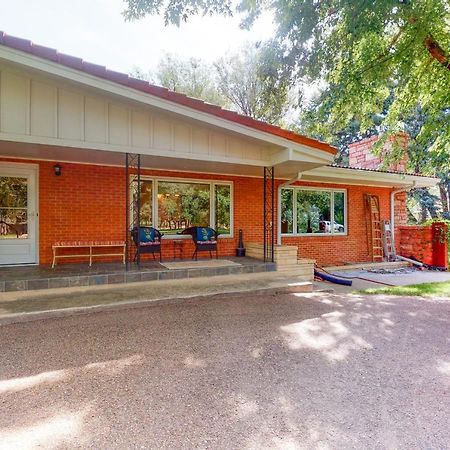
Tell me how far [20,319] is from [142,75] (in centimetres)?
1678

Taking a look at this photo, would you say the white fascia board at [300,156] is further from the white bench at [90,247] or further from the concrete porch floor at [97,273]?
the white bench at [90,247]

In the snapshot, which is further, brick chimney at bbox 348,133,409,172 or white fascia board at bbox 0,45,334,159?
brick chimney at bbox 348,133,409,172

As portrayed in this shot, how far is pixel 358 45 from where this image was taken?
6.75 meters

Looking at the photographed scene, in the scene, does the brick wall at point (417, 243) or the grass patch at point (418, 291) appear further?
the brick wall at point (417, 243)

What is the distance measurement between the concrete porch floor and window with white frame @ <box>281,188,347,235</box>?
266 cm

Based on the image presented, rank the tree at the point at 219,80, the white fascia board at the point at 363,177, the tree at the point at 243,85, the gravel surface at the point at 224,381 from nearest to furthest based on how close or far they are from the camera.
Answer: the gravel surface at the point at 224,381 < the white fascia board at the point at 363,177 < the tree at the point at 243,85 < the tree at the point at 219,80

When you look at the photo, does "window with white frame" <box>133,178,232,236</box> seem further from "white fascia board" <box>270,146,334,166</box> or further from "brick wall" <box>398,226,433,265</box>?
"brick wall" <box>398,226,433,265</box>

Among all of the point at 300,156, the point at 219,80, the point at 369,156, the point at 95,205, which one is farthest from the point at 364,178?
the point at 219,80

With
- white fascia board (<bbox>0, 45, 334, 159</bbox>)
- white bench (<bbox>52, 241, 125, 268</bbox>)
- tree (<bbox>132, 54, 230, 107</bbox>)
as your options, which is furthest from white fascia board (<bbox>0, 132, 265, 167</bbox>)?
tree (<bbox>132, 54, 230, 107</bbox>)

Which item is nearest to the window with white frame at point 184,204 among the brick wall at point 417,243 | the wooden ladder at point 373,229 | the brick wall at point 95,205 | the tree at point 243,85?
the brick wall at point 95,205

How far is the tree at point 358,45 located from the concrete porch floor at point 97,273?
442cm

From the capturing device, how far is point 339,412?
2.20 m

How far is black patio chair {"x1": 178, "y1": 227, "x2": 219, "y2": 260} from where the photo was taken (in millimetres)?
7379

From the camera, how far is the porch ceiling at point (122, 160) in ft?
18.5
